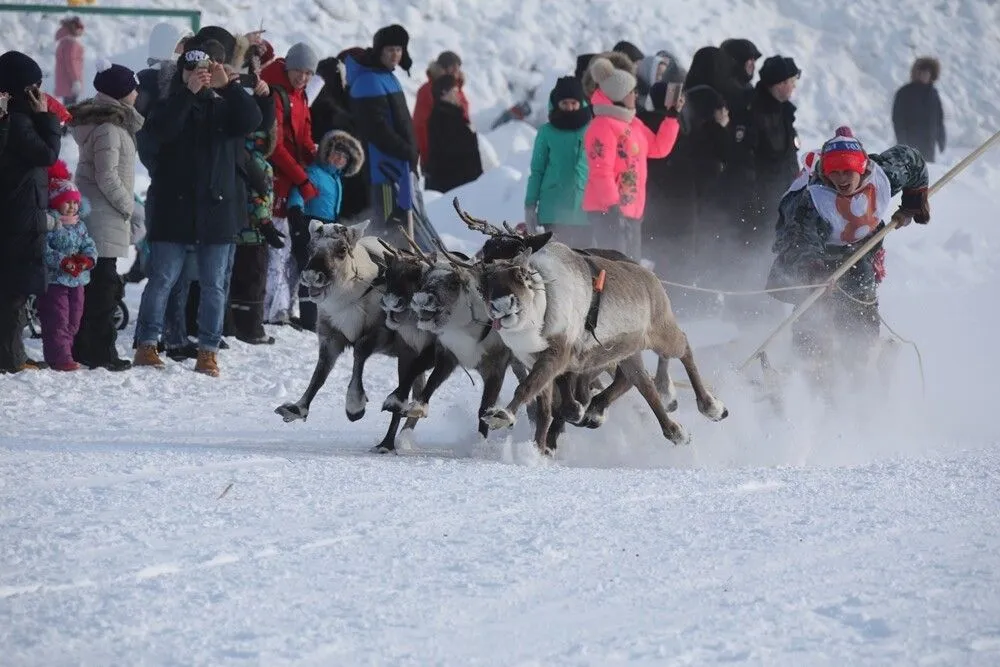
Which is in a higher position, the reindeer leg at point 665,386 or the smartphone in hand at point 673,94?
the smartphone in hand at point 673,94

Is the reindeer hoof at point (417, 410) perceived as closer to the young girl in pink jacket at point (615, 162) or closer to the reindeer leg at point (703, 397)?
the reindeer leg at point (703, 397)

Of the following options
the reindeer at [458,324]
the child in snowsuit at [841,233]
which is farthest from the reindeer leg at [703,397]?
the child in snowsuit at [841,233]

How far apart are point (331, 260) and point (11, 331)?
245 cm

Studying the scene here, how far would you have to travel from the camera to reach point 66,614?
167 inches

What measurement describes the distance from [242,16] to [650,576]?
14.9 metres

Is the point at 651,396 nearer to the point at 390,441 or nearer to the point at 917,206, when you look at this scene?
the point at 390,441

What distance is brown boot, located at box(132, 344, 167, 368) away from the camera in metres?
9.39

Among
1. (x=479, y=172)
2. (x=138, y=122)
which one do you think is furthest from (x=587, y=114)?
(x=479, y=172)

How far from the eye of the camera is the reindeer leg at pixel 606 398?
7.49 m

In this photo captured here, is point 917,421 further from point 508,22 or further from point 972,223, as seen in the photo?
point 508,22

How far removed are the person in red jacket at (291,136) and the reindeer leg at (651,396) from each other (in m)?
3.36

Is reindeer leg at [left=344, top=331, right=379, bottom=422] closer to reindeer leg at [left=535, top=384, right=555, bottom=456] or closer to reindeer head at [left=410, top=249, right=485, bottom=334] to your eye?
reindeer head at [left=410, top=249, right=485, bottom=334]

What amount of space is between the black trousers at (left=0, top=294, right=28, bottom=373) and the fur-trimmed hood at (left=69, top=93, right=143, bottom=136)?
43.9 inches

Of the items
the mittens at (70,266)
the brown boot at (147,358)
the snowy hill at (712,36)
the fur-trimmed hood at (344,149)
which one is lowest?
the brown boot at (147,358)
